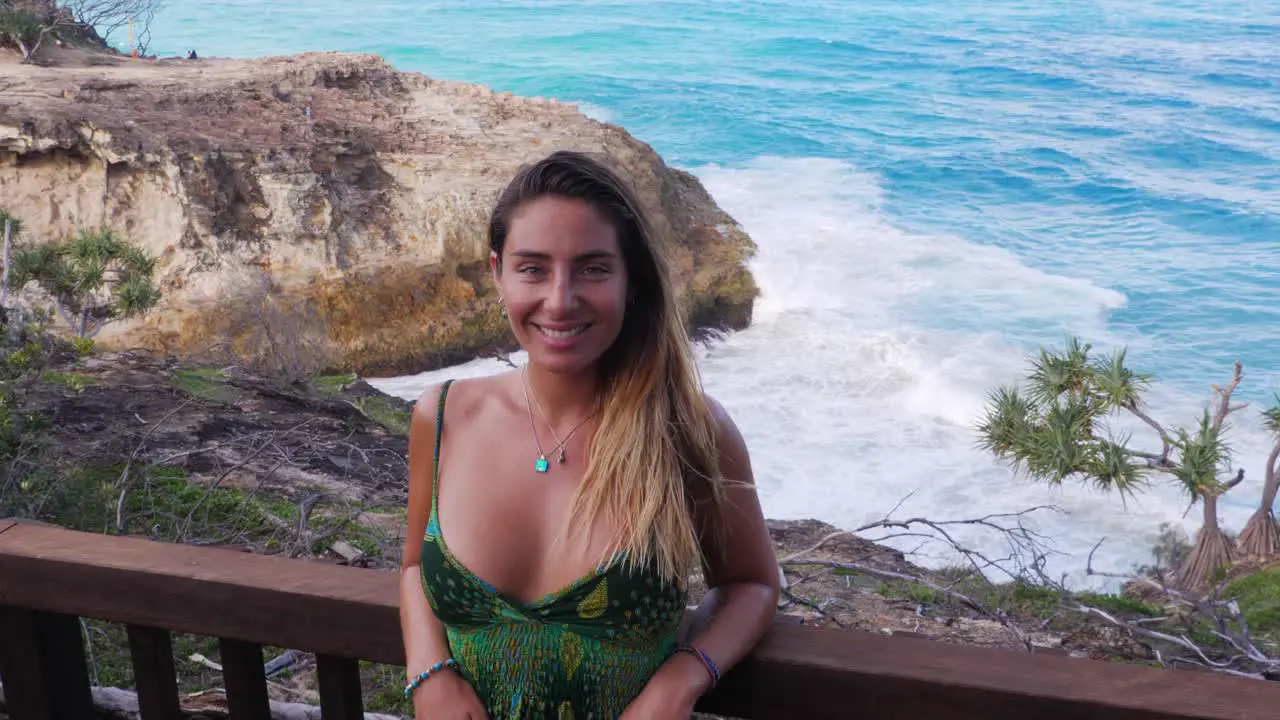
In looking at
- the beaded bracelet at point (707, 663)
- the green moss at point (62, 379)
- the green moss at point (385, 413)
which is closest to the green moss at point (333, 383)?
the green moss at point (385, 413)

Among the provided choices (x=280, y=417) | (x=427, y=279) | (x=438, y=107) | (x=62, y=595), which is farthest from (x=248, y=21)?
(x=62, y=595)

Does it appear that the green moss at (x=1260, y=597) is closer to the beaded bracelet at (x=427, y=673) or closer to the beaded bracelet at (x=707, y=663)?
the beaded bracelet at (x=707, y=663)

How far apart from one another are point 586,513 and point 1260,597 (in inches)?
301

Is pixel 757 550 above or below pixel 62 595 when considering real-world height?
above

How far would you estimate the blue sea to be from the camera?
13.7 m

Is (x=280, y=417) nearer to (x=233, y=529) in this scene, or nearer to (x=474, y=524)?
(x=233, y=529)

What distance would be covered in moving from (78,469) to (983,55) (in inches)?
1537

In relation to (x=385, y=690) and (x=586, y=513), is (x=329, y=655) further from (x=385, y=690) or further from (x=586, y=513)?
(x=385, y=690)

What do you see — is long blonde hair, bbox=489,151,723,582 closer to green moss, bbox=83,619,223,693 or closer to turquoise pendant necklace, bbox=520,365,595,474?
turquoise pendant necklace, bbox=520,365,595,474

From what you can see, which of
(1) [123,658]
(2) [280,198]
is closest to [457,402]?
(1) [123,658]

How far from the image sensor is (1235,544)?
31.5ft

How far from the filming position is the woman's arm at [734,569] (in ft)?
5.06

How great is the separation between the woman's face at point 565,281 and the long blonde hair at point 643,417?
2cm

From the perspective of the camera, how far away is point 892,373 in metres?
16.3
